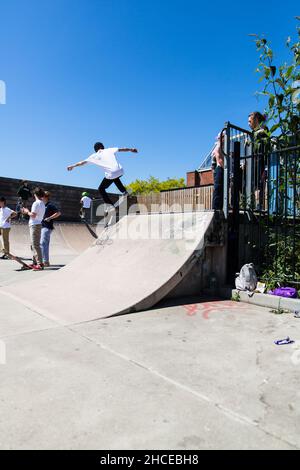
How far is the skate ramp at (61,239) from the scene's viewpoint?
11.9 m

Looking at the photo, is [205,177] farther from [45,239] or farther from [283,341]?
[283,341]

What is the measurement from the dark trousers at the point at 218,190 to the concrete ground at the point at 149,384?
2019 millimetres

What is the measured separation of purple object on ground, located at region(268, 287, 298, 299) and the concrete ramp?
109 centimetres

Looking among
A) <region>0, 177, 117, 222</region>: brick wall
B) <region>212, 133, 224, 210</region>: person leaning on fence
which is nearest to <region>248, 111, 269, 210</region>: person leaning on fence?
<region>212, 133, 224, 210</region>: person leaning on fence

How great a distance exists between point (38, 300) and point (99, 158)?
336cm

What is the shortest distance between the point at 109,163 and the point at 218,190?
8.16 feet

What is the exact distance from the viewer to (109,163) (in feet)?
21.9

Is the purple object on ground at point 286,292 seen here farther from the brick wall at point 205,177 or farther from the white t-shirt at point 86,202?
the brick wall at point 205,177

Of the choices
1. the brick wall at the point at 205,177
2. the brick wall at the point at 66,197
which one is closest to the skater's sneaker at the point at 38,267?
the brick wall at the point at 66,197

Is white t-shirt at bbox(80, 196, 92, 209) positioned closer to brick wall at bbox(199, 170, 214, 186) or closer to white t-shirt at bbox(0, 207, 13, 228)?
white t-shirt at bbox(0, 207, 13, 228)

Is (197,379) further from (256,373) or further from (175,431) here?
(175,431)

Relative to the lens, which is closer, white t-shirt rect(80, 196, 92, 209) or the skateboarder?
the skateboarder

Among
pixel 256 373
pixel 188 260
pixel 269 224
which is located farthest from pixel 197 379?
pixel 269 224

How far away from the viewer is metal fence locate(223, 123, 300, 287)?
14.9 ft
